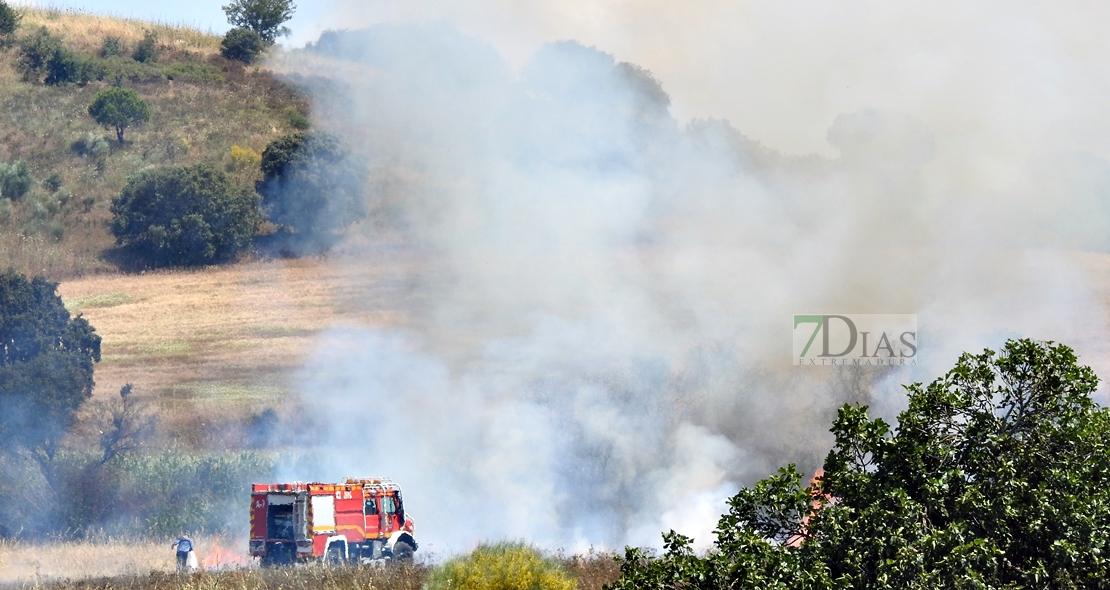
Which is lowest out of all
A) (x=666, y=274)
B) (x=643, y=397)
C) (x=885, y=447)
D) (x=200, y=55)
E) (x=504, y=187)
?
(x=885, y=447)

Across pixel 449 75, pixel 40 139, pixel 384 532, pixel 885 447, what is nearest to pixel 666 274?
pixel 449 75

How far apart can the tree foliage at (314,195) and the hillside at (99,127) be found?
5.35 m

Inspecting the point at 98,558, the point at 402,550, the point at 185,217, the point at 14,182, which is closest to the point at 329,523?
the point at 402,550

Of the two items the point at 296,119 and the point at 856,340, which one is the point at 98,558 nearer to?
the point at 856,340

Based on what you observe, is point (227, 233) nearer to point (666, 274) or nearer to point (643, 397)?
point (666, 274)

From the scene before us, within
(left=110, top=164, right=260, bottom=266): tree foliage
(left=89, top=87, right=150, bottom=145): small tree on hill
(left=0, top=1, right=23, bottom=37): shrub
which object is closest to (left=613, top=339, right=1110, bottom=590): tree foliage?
(left=110, top=164, right=260, bottom=266): tree foliage

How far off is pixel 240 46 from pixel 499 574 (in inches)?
2993

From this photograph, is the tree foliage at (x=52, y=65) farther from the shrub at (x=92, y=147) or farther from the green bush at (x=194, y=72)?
the shrub at (x=92, y=147)

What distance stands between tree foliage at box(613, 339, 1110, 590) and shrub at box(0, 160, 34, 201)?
61679 millimetres

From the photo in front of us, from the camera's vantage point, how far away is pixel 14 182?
6675 centimetres

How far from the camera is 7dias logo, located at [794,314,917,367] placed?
40.1 m

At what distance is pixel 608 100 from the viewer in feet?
173

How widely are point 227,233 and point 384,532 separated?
108ft

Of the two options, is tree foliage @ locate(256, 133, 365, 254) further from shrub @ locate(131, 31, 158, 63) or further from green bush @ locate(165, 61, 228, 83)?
shrub @ locate(131, 31, 158, 63)
